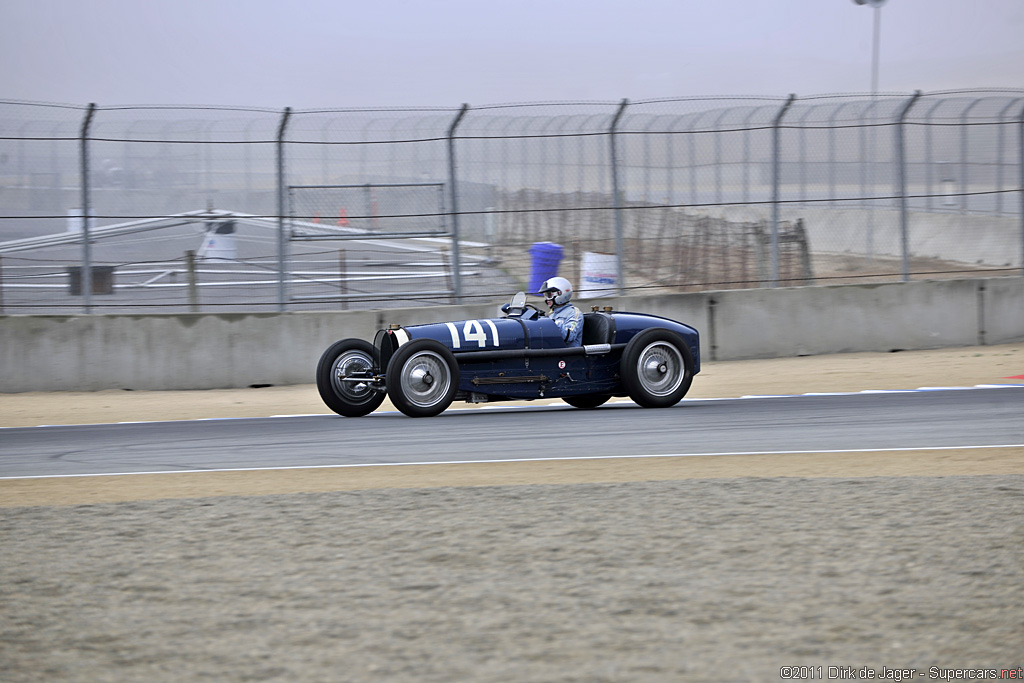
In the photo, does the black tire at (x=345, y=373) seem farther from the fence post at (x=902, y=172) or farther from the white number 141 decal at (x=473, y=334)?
the fence post at (x=902, y=172)

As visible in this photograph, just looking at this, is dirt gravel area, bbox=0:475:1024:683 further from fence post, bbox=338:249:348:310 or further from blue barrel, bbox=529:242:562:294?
blue barrel, bbox=529:242:562:294

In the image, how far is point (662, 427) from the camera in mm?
9102

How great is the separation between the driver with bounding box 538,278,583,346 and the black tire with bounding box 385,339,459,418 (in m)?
1.17

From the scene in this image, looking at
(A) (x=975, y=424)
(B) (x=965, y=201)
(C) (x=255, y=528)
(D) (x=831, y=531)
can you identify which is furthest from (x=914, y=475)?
(B) (x=965, y=201)

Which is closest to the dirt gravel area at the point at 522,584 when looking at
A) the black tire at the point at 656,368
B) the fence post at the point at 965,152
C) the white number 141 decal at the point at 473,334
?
the white number 141 decal at the point at 473,334

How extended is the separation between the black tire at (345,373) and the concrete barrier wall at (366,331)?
11.5 ft

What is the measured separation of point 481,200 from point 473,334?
4.27 meters

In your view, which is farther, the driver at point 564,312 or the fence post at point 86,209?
the fence post at point 86,209

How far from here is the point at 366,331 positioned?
546 inches

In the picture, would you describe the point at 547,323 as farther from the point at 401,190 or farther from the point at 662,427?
the point at 401,190

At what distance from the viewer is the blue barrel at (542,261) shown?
46.6ft

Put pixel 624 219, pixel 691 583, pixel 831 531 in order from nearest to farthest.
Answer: pixel 691 583 < pixel 831 531 < pixel 624 219

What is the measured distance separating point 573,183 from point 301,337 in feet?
12.7

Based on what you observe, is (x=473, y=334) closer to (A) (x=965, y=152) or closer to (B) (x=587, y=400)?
(B) (x=587, y=400)
